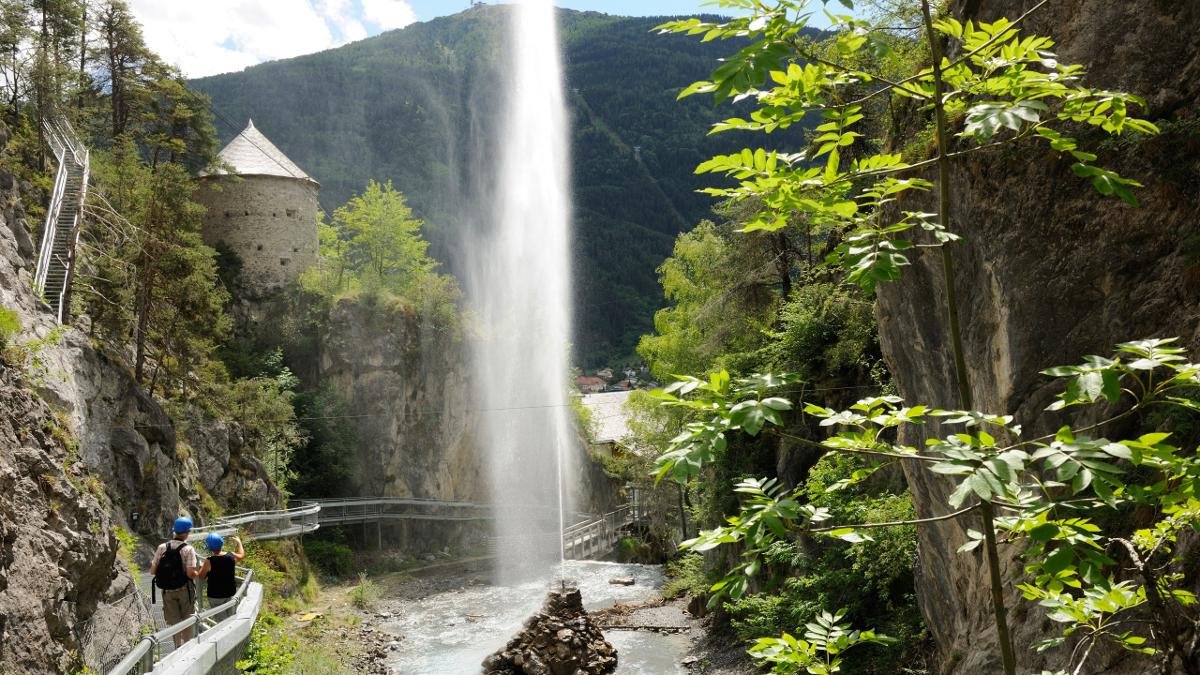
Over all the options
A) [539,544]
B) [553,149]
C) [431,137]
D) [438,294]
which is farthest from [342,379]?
[431,137]

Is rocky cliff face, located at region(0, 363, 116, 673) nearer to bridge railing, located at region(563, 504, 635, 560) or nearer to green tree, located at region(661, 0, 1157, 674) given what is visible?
green tree, located at region(661, 0, 1157, 674)

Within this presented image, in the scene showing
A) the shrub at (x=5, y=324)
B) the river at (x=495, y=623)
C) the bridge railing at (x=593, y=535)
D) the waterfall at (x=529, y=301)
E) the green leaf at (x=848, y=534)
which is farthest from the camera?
the waterfall at (x=529, y=301)

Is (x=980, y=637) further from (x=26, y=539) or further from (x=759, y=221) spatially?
(x=26, y=539)

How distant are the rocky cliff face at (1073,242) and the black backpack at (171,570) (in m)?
7.04

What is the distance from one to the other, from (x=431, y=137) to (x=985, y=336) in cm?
10999

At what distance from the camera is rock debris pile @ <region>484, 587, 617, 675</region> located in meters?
17.8

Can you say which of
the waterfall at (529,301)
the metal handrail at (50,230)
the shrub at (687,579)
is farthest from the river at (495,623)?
the metal handrail at (50,230)

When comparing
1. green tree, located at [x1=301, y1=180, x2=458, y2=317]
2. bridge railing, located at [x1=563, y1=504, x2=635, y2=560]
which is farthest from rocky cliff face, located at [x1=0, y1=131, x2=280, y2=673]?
green tree, located at [x1=301, y1=180, x2=458, y2=317]

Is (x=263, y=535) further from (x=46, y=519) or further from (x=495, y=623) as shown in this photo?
(x=46, y=519)

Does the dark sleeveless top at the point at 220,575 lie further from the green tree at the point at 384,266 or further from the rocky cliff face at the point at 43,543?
the green tree at the point at 384,266

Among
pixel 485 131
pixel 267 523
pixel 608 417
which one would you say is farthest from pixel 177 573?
pixel 485 131

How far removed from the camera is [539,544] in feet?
122

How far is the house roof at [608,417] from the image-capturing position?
160ft

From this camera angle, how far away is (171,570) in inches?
341
